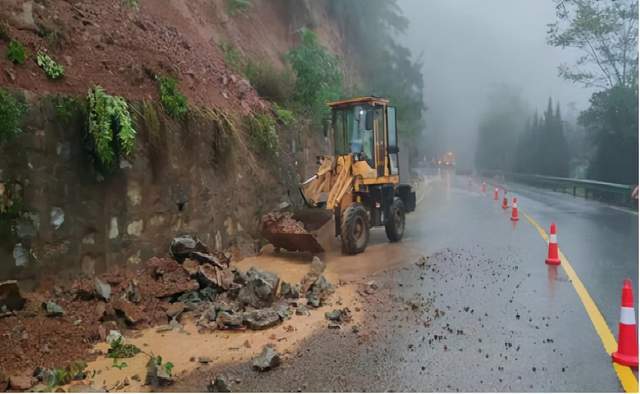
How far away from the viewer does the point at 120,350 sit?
5.78 metres

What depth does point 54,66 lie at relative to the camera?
775 cm

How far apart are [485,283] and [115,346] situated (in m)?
5.61

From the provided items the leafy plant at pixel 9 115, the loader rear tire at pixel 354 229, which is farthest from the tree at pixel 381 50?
the leafy plant at pixel 9 115

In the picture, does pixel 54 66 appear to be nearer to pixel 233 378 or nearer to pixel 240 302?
pixel 240 302

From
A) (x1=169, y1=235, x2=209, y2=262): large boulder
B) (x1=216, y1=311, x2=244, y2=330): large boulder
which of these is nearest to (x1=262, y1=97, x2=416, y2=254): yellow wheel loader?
(x1=169, y1=235, x2=209, y2=262): large boulder

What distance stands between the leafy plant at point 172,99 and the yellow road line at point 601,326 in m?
6.98

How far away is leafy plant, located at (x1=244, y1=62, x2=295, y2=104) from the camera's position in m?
15.8

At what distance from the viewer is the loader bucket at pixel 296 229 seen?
10.9m

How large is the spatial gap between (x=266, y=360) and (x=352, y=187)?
717 cm

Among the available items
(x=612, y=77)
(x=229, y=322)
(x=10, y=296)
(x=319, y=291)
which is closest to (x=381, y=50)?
(x=612, y=77)

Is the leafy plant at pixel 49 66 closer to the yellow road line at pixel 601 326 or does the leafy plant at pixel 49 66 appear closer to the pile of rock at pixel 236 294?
the pile of rock at pixel 236 294

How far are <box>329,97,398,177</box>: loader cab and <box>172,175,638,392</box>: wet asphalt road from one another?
8.09 feet

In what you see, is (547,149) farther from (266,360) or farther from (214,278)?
(266,360)

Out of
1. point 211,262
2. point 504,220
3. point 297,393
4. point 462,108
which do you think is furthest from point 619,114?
point 462,108
